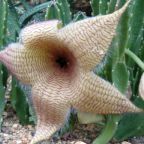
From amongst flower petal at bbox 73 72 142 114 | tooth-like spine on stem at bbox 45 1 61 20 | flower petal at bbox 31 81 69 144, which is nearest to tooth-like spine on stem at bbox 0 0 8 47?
tooth-like spine on stem at bbox 45 1 61 20

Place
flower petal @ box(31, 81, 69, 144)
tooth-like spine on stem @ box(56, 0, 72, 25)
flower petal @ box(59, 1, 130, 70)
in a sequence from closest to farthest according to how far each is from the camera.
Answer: flower petal @ box(59, 1, 130, 70) → flower petal @ box(31, 81, 69, 144) → tooth-like spine on stem @ box(56, 0, 72, 25)

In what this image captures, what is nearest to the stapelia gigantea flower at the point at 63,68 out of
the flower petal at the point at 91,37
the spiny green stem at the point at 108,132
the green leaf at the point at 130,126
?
the flower petal at the point at 91,37

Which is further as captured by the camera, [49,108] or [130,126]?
[130,126]

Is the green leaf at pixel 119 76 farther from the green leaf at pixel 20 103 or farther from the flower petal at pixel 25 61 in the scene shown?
the green leaf at pixel 20 103

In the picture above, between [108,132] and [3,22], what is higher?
[3,22]

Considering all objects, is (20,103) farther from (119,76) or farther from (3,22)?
(119,76)

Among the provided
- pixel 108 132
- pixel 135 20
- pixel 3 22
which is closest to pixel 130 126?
pixel 108 132

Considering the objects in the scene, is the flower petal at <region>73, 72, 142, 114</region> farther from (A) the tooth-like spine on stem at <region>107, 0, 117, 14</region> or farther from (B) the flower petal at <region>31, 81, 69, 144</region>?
(A) the tooth-like spine on stem at <region>107, 0, 117, 14</region>
